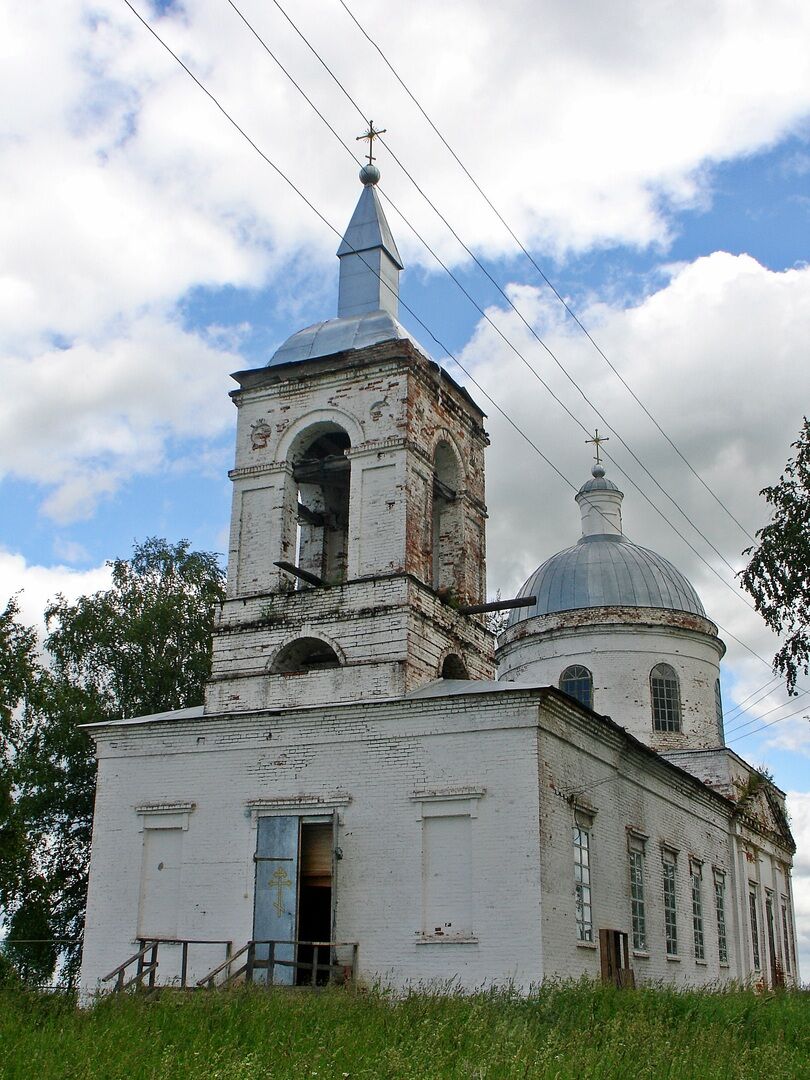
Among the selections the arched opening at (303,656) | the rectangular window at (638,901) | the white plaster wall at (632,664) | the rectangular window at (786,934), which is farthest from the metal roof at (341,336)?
the rectangular window at (786,934)

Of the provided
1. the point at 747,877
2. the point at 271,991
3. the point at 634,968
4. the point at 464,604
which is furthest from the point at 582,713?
the point at 747,877

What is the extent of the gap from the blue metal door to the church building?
0.09 feet

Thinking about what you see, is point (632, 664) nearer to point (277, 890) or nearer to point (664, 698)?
point (664, 698)

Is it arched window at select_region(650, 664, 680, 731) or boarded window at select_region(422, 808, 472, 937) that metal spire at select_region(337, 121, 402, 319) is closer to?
boarded window at select_region(422, 808, 472, 937)

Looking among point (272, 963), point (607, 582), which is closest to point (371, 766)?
point (272, 963)

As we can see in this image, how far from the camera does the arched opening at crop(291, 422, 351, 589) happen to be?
60.8ft

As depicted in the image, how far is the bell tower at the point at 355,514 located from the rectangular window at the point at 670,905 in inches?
187

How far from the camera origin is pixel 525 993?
1324 cm

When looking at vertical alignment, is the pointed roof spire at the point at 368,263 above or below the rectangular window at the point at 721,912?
above

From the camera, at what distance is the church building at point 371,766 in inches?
561

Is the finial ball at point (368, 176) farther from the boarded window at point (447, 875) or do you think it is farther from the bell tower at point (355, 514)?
the boarded window at point (447, 875)

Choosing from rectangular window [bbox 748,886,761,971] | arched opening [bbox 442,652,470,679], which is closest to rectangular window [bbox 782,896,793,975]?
rectangular window [bbox 748,886,761,971]

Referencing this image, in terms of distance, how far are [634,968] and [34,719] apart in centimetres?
1357

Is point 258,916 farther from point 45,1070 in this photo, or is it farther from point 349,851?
point 45,1070
